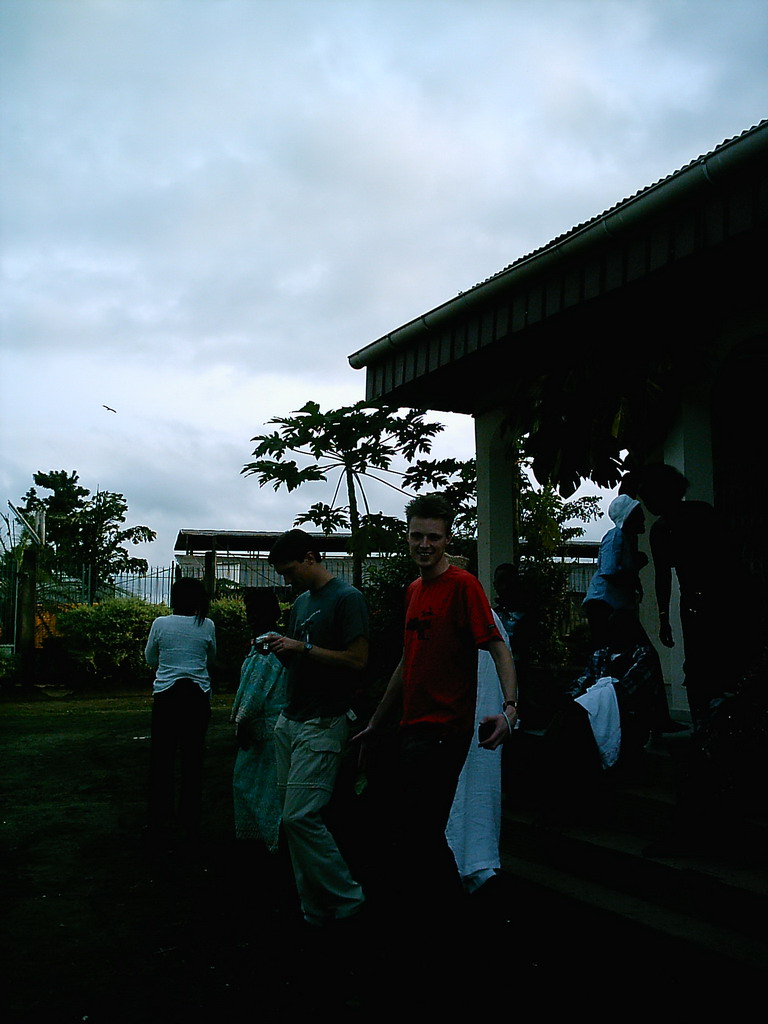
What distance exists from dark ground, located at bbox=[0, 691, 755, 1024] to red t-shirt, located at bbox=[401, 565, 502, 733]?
75 cm

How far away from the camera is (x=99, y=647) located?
679 inches

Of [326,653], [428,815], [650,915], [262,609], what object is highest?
[262,609]

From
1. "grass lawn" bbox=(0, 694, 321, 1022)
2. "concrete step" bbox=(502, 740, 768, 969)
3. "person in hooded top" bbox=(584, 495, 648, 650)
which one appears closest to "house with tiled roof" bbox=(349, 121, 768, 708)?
"person in hooded top" bbox=(584, 495, 648, 650)

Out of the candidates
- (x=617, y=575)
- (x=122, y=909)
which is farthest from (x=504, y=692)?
(x=617, y=575)

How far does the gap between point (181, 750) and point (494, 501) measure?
12.4 ft

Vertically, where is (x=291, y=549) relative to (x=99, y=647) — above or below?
above

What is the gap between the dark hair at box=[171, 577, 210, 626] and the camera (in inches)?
257

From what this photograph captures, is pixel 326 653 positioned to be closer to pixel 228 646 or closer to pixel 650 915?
pixel 650 915

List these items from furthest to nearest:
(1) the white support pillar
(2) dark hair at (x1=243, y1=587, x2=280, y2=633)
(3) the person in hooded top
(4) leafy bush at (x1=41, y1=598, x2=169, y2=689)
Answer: (4) leafy bush at (x1=41, y1=598, x2=169, y2=689)
(1) the white support pillar
(3) the person in hooded top
(2) dark hair at (x1=243, y1=587, x2=280, y2=633)

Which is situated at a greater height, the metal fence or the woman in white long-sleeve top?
the metal fence

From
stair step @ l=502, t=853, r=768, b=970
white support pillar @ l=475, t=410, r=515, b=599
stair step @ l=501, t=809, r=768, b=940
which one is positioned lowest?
stair step @ l=502, t=853, r=768, b=970

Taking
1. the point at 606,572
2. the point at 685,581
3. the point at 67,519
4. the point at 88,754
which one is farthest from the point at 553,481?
the point at 67,519

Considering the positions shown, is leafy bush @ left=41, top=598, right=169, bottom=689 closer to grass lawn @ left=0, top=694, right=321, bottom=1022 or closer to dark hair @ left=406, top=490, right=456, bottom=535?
grass lawn @ left=0, top=694, right=321, bottom=1022

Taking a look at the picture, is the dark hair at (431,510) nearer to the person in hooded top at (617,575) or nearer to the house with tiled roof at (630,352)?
the house with tiled roof at (630,352)
